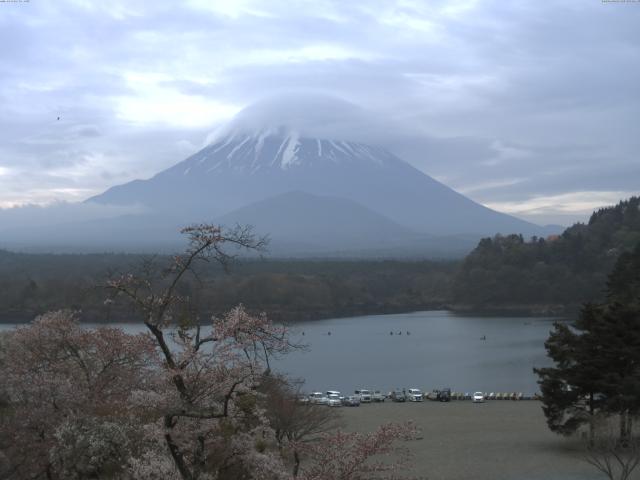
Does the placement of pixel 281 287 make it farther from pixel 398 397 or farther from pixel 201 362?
pixel 201 362

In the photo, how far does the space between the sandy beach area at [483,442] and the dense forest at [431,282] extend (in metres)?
24.9

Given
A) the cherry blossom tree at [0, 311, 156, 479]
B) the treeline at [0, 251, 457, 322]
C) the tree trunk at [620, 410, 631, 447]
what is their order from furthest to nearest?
the treeline at [0, 251, 457, 322] < the tree trunk at [620, 410, 631, 447] < the cherry blossom tree at [0, 311, 156, 479]

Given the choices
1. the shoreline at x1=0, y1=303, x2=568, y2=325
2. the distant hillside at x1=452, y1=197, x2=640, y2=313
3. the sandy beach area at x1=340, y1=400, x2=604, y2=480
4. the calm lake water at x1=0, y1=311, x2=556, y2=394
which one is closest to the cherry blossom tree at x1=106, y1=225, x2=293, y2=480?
the sandy beach area at x1=340, y1=400, x2=604, y2=480

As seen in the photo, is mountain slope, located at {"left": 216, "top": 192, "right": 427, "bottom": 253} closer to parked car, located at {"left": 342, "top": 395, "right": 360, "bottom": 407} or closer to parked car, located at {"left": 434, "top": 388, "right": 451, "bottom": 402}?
parked car, located at {"left": 434, "top": 388, "right": 451, "bottom": 402}

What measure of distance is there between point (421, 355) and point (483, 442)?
1681 centimetres

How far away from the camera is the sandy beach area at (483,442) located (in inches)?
413

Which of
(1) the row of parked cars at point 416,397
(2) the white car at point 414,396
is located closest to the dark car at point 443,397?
(1) the row of parked cars at point 416,397

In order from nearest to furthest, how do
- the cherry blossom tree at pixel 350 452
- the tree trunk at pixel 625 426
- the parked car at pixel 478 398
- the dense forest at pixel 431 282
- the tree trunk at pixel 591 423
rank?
the cherry blossom tree at pixel 350 452 < the tree trunk at pixel 591 423 < the tree trunk at pixel 625 426 < the parked car at pixel 478 398 < the dense forest at pixel 431 282

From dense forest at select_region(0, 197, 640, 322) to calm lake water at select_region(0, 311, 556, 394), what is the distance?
5677 mm

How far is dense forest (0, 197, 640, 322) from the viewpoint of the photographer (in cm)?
4578

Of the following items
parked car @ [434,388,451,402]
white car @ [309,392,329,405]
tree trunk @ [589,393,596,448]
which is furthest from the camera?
parked car @ [434,388,451,402]

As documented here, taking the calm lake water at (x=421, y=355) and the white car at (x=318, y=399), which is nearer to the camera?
the white car at (x=318, y=399)

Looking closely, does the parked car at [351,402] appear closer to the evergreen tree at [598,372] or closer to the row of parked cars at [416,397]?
the row of parked cars at [416,397]

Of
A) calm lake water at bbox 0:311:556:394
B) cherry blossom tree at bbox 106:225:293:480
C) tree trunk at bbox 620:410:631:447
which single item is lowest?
calm lake water at bbox 0:311:556:394
